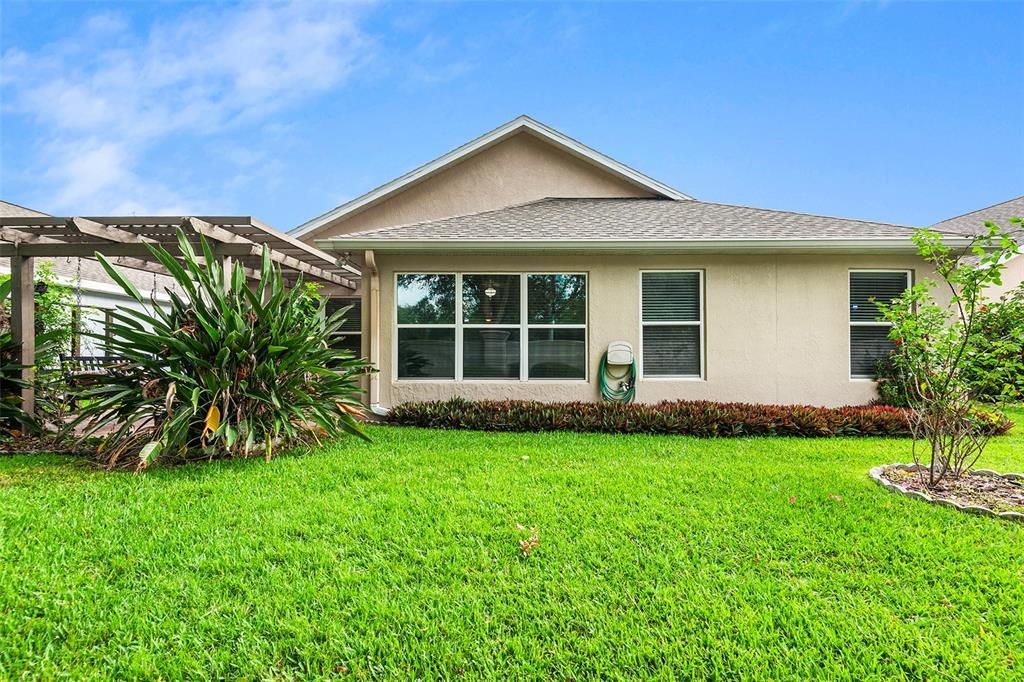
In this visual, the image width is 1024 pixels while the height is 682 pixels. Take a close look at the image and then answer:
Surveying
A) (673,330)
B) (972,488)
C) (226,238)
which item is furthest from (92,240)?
(972,488)

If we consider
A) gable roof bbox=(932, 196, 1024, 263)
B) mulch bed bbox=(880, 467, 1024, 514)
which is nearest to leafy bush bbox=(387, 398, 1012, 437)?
mulch bed bbox=(880, 467, 1024, 514)

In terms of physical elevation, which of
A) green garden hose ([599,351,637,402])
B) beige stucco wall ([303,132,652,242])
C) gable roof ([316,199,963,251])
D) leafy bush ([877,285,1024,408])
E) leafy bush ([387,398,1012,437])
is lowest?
leafy bush ([387,398,1012,437])

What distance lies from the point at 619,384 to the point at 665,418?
1.29m

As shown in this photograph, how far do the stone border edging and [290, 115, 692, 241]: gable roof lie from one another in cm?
852

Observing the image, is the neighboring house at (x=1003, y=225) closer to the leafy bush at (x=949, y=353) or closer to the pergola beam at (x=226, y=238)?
the leafy bush at (x=949, y=353)

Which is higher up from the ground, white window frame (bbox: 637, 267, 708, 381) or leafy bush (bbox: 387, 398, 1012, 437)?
white window frame (bbox: 637, 267, 708, 381)

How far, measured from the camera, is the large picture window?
8719mm

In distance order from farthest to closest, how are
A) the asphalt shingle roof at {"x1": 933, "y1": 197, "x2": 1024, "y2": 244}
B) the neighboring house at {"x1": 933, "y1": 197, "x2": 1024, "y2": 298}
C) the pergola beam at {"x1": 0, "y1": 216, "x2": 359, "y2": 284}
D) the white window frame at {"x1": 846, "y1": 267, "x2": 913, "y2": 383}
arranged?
the asphalt shingle roof at {"x1": 933, "y1": 197, "x2": 1024, "y2": 244} → the neighboring house at {"x1": 933, "y1": 197, "x2": 1024, "y2": 298} → the white window frame at {"x1": 846, "y1": 267, "x2": 913, "y2": 383} → the pergola beam at {"x1": 0, "y1": 216, "x2": 359, "y2": 284}

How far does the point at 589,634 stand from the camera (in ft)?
8.03

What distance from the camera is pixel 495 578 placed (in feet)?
9.63

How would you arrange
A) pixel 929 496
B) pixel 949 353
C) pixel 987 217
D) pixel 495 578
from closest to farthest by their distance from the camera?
pixel 495 578, pixel 929 496, pixel 949 353, pixel 987 217

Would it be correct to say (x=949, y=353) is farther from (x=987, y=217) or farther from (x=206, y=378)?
(x=987, y=217)

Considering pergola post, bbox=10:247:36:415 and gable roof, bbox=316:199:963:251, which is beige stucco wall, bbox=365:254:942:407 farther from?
pergola post, bbox=10:247:36:415

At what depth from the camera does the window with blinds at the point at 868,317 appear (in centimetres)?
853
